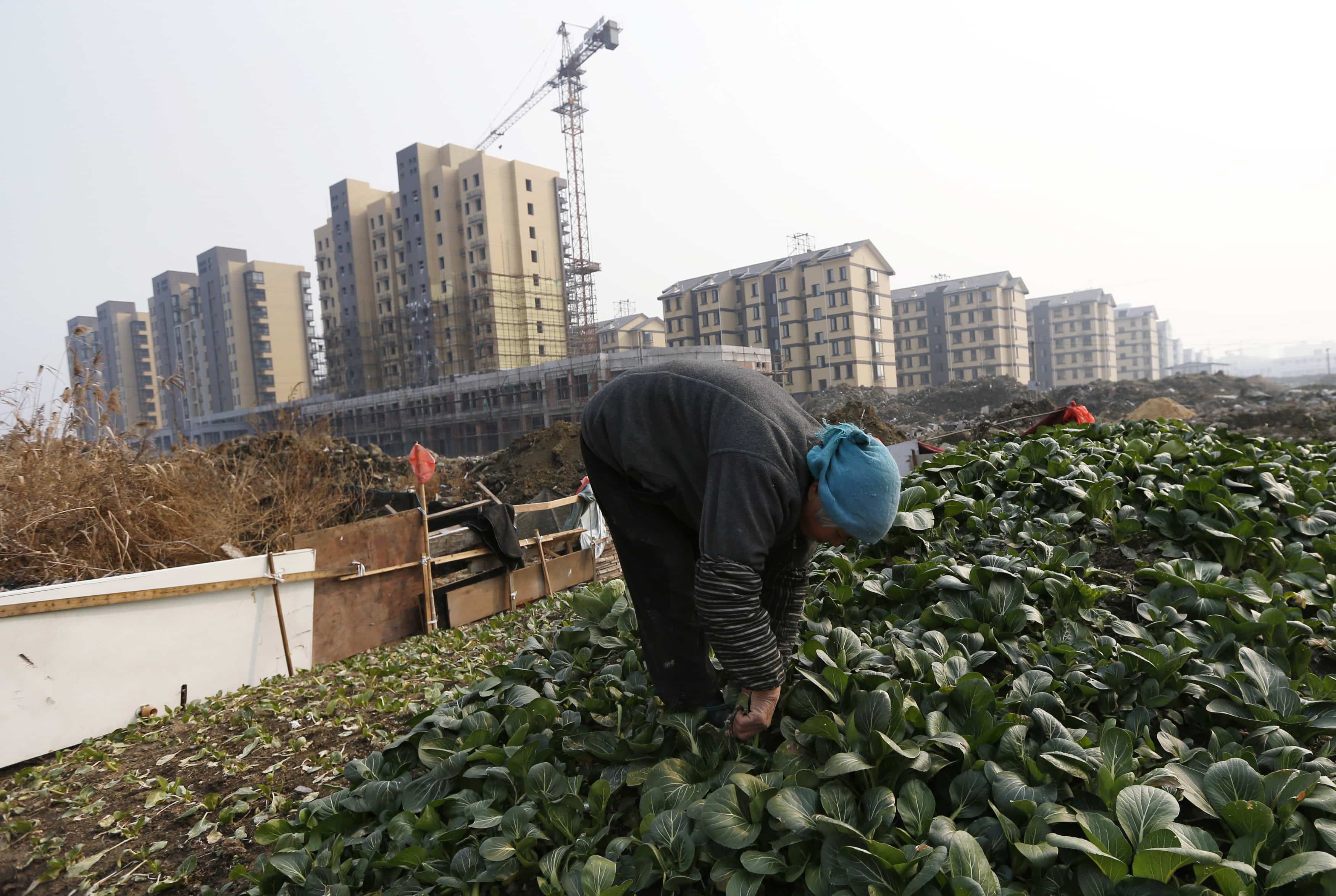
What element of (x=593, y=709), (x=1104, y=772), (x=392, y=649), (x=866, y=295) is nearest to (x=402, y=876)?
(x=593, y=709)

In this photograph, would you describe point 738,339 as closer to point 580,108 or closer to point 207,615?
point 580,108

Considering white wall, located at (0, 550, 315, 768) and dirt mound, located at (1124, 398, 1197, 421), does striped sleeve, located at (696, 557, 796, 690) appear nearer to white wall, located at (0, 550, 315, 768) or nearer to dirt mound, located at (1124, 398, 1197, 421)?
white wall, located at (0, 550, 315, 768)

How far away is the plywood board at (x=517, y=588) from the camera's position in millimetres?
7277

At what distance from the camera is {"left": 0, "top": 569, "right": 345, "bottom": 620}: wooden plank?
14.2 ft

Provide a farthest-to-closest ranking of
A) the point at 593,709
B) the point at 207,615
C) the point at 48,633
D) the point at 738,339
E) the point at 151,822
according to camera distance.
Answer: the point at 738,339 < the point at 207,615 < the point at 48,633 < the point at 151,822 < the point at 593,709

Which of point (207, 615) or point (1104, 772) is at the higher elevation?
point (1104, 772)

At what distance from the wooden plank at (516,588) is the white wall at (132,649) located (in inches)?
61.1

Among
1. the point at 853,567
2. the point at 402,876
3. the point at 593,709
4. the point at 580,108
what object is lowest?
the point at 402,876

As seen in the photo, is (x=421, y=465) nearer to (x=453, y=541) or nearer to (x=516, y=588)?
(x=453, y=541)

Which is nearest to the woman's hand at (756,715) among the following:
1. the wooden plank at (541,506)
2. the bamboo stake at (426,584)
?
the bamboo stake at (426,584)

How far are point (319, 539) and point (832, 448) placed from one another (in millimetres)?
5678

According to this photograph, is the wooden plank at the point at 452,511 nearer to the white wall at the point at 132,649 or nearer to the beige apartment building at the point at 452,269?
the white wall at the point at 132,649

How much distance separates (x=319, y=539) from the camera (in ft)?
20.8

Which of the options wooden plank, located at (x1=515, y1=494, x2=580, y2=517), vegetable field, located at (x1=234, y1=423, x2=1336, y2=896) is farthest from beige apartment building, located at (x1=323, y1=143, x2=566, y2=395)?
Result: vegetable field, located at (x1=234, y1=423, x2=1336, y2=896)
